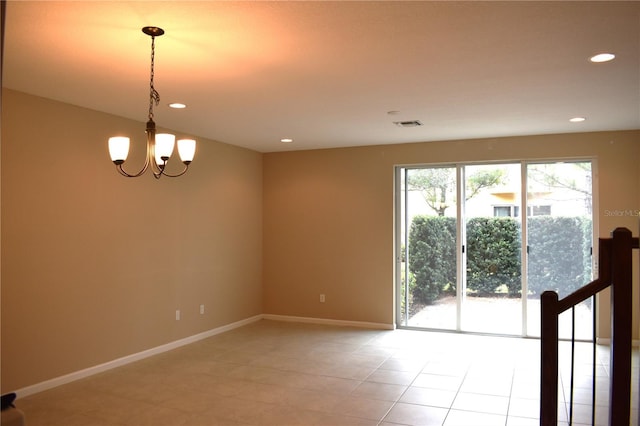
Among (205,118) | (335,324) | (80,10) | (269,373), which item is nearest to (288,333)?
(335,324)

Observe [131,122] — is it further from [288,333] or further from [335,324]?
[335,324]

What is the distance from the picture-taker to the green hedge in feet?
20.1

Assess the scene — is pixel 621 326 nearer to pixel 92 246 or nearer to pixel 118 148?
pixel 118 148

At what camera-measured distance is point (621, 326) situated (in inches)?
76.5

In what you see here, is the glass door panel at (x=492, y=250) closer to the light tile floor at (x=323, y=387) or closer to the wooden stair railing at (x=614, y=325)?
the light tile floor at (x=323, y=387)

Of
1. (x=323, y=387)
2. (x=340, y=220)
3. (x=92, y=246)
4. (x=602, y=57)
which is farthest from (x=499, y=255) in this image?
(x=92, y=246)

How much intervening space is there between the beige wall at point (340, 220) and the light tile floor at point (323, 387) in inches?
42.8

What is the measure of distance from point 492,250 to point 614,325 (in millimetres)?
4665

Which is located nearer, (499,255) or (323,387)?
(323,387)

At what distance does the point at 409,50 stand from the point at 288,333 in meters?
4.42

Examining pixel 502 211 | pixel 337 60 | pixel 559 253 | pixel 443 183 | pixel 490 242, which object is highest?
pixel 337 60

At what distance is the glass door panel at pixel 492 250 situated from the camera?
252 inches

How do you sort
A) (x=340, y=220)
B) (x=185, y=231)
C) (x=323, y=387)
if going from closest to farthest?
(x=323, y=387)
(x=185, y=231)
(x=340, y=220)

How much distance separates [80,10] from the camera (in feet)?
8.52
